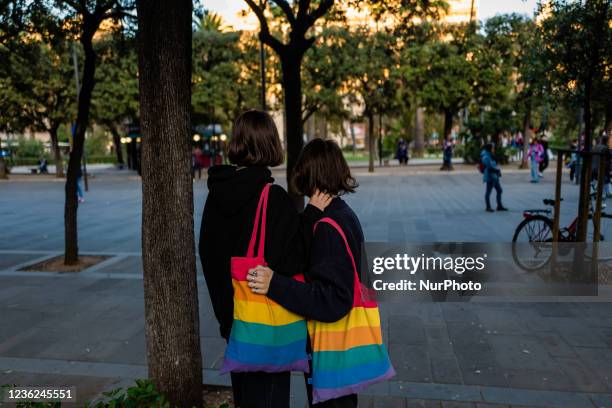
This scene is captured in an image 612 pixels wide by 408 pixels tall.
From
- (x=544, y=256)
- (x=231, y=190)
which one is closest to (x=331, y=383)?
(x=231, y=190)

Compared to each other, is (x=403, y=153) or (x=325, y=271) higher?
(x=325, y=271)

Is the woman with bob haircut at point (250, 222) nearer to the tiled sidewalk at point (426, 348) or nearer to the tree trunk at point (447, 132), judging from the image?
the tiled sidewalk at point (426, 348)

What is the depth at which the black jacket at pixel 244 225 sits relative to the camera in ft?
6.93

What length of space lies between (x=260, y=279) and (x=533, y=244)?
591 cm

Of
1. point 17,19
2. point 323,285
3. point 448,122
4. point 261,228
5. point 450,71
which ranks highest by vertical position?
point 450,71

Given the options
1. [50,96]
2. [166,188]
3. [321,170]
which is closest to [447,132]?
[50,96]

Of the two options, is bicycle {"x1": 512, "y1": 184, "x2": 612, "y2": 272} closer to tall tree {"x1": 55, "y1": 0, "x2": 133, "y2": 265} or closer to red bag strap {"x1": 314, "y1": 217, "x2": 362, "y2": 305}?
red bag strap {"x1": 314, "y1": 217, "x2": 362, "y2": 305}

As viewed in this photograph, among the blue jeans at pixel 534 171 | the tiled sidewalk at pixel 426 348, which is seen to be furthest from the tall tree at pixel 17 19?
the blue jeans at pixel 534 171

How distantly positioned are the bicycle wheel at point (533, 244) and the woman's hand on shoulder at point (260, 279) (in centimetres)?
575

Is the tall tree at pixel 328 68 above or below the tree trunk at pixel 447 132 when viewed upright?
above

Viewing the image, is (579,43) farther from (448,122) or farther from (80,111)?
(448,122)

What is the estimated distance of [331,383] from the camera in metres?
2.19

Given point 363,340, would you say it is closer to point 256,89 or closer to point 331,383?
point 331,383

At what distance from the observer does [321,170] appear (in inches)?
87.0
